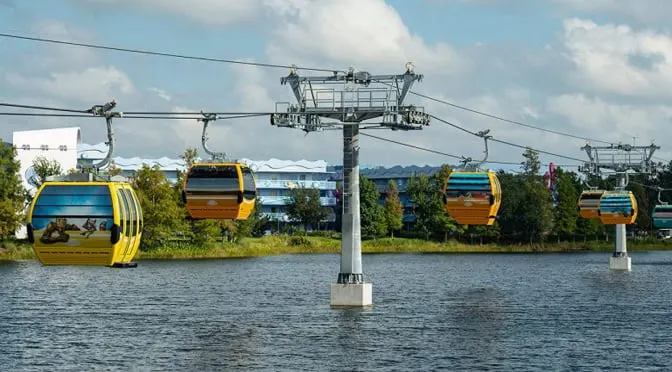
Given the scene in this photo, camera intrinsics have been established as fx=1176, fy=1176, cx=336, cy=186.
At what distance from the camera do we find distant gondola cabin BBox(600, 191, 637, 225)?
123 meters

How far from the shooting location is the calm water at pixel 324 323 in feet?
191

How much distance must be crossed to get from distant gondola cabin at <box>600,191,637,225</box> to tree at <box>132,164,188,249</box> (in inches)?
2434

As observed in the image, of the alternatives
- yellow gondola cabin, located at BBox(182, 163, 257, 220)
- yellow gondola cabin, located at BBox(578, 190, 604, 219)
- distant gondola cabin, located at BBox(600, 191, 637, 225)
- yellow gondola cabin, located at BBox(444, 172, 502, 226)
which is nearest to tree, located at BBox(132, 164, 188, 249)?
yellow gondola cabin, located at BBox(578, 190, 604, 219)

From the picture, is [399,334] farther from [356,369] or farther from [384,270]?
[384,270]

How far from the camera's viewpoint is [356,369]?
55094 millimetres

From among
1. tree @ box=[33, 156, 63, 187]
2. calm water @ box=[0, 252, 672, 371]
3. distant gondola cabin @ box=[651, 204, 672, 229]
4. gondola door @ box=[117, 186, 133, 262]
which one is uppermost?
tree @ box=[33, 156, 63, 187]

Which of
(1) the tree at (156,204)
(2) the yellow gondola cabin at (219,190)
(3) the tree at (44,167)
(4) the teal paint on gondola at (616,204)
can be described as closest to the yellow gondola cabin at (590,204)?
(4) the teal paint on gondola at (616,204)

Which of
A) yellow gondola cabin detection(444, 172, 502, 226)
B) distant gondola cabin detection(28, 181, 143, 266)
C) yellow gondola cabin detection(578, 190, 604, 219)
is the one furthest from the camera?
yellow gondola cabin detection(578, 190, 604, 219)

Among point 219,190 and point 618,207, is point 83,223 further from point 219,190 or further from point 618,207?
point 618,207

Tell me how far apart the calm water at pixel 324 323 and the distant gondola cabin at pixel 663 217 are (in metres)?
12.1

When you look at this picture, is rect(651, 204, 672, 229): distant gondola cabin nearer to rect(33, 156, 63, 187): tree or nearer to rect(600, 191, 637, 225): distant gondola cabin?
rect(600, 191, 637, 225): distant gondola cabin

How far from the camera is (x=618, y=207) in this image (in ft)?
404

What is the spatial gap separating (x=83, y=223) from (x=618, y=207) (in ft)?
285

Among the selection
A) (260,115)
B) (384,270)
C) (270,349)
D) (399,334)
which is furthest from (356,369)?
(384,270)
